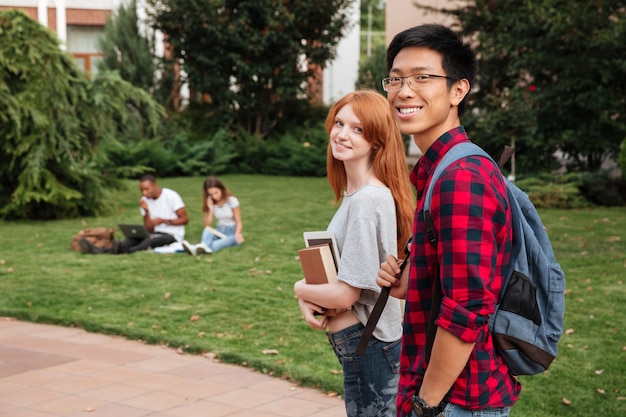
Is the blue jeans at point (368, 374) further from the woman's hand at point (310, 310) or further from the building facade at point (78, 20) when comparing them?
the building facade at point (78, 20)

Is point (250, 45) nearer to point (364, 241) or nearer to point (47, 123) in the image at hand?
point (47, 123)

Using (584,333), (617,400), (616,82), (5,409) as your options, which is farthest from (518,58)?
(5,409)

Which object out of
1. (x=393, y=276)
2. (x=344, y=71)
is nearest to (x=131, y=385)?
(x=393, y=276)

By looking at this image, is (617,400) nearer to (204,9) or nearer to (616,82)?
(616,82)

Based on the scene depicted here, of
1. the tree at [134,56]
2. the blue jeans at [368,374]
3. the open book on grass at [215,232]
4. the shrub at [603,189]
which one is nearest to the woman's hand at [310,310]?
the blue jeans at [368,374]

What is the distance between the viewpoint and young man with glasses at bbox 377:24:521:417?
2064 mm

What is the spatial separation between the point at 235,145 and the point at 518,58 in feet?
32.0

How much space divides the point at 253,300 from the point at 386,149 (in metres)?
5.42

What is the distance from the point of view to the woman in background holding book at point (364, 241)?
317cm

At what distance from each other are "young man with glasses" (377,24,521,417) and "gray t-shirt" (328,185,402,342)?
0.80 meters

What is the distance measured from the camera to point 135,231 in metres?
11.9

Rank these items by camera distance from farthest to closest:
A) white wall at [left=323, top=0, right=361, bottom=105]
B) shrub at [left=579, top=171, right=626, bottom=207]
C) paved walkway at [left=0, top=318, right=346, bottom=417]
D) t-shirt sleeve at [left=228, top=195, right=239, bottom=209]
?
1. white wall at [left=323, top=0, right=361, bottom=105]
2. shrub at [left=579, top=171, right=626, bottom=207]
3. t-shirt sleeve at [left=228, top=195, right=239, bottom=209]
4. paved walkway at [left=0, top=318, right=346, bottom=417]

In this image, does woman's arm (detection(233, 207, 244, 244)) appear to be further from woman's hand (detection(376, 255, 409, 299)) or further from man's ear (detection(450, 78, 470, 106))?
man's ear (detection(450, 78, 470, 106))

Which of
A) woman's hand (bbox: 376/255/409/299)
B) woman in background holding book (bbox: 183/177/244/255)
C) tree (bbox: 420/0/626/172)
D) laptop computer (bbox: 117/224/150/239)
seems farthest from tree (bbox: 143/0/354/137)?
woman's hand (bbox: 376/255/409/299)
